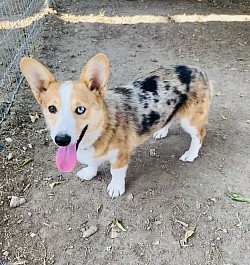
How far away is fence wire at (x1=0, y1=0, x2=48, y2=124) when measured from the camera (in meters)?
4.32

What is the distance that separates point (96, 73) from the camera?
257 cm

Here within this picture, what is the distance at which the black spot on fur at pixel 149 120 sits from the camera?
9.88ft

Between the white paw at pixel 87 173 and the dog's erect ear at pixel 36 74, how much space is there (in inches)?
33.5

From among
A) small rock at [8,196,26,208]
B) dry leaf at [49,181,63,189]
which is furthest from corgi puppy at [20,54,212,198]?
small rock at [8,196,26,208]

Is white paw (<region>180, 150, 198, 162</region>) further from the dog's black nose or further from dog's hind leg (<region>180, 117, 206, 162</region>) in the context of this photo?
the dog's black nose

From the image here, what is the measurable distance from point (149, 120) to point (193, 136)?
53 cm

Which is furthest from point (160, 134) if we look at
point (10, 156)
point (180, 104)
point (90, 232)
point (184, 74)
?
point (10, 156)

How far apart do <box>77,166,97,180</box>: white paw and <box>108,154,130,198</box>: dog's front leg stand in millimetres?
191

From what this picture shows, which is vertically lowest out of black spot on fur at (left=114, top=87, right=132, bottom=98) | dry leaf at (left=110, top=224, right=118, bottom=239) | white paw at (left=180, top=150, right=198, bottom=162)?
dry leaf at (left=110, top=224, right=118, bottom=239)

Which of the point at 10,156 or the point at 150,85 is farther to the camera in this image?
the point at 10,156

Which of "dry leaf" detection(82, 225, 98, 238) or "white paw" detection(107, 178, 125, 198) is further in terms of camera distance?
"white paw" detection(107, 178, 125, 198)

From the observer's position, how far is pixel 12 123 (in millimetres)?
3816

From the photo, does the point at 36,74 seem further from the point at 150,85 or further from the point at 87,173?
the point at 87,173

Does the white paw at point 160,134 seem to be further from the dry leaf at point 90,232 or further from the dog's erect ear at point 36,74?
the dog's erect ear at point 36,74
